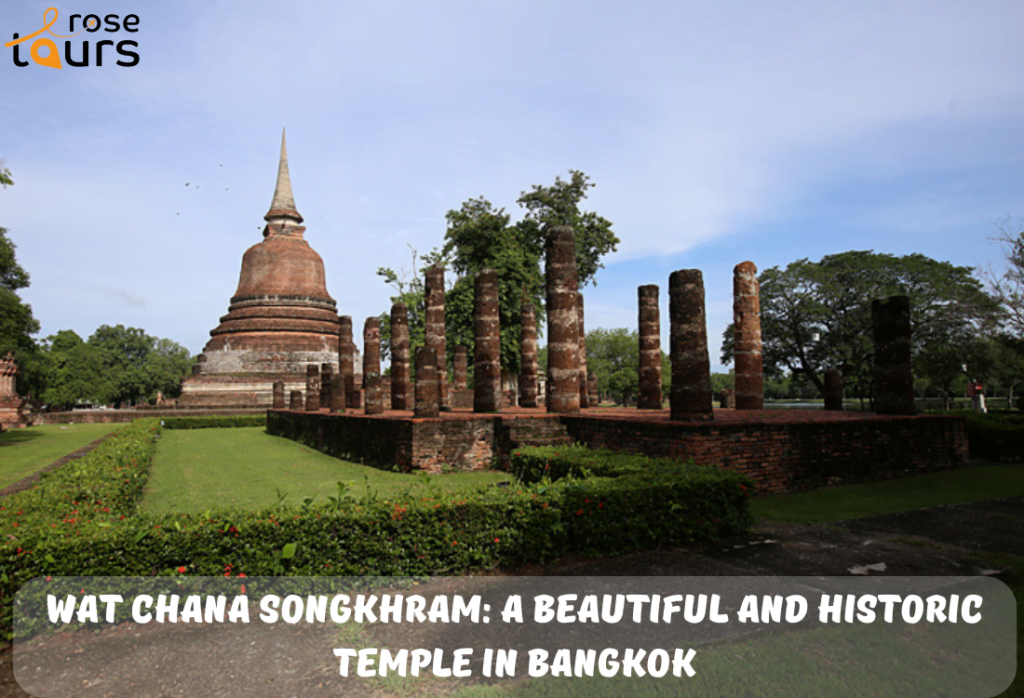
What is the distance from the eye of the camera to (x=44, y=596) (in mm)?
4301

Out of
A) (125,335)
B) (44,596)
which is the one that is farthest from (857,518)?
(125,335)

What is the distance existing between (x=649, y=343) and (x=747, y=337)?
10.9 ft

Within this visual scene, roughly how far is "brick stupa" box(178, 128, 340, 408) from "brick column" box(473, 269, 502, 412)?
2333 cm

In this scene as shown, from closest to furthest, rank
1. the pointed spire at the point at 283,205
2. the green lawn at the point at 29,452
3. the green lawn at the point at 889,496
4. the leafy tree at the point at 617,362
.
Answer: the green lawn at the point at 889,496
the green lawn at the point at 29,452
the pointed spire at the point at 283,205
the leafy tree at the point at 617,362

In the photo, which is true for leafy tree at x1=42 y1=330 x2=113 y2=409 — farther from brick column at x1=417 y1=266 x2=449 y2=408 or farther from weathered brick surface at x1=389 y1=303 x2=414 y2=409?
brick column at x1=417 y1=266 x2=449 y2=408

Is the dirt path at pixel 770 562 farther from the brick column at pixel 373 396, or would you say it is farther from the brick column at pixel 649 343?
the brick column at pixel 373 396

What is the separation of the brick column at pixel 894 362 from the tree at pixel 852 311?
19.9m

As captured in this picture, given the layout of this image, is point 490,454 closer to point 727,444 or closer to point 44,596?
point 727,444

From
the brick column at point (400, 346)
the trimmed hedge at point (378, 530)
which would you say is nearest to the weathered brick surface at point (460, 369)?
the brick column at point (400, 346)

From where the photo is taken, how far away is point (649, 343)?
57.5 ft

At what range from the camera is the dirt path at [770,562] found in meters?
3.58

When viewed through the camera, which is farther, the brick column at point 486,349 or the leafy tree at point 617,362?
the leafy tree at point 617,362

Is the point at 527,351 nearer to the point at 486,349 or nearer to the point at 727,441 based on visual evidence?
A: the point at 486,349

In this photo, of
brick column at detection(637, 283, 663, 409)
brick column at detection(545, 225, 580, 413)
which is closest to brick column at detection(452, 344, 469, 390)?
brick column at detection(637, 283, 663, 409)
